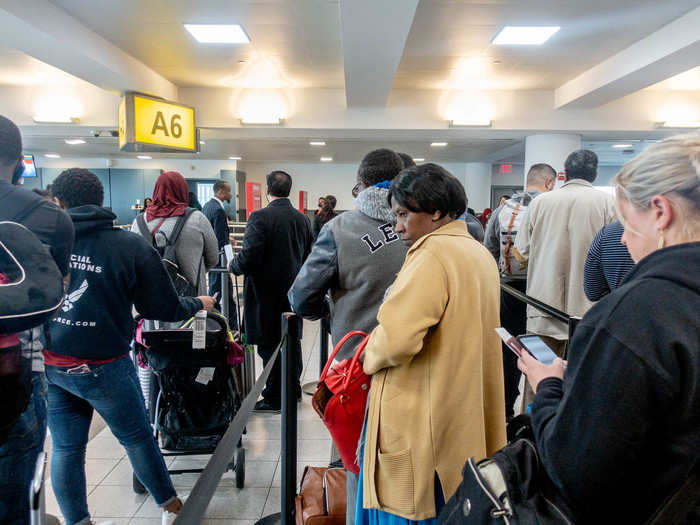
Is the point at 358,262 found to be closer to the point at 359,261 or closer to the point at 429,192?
the point at 359,261

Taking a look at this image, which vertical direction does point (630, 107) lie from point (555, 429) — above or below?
above

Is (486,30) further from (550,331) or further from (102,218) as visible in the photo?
(102,218)

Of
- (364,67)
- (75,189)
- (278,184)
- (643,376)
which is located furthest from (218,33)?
(643,376)

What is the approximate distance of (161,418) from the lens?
226 cm

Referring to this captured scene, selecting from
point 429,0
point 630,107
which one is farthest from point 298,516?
point 630,107

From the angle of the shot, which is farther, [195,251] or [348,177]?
[348,177]

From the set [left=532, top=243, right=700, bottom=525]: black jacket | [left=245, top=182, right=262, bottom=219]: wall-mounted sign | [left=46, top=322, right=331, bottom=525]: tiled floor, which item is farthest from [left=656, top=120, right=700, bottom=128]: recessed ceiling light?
[left=245, top=182, right=262, bottom=219]: wall-mounted sign

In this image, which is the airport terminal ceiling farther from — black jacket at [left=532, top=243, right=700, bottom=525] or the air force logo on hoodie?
black jacket at [left=532, top=243, right=700, bottom=525]

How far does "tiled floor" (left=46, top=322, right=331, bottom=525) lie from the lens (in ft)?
7.30

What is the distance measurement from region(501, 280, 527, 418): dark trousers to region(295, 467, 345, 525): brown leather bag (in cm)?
147

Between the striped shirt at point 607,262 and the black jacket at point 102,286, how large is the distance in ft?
6.21

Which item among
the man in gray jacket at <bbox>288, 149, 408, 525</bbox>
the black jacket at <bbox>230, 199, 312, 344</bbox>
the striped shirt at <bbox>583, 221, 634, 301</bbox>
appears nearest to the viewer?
the man in gray jacket at <bbox>288, 149, 408, 525</bbox>

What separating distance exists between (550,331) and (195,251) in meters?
2.08

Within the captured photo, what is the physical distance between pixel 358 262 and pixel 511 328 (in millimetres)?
1716
